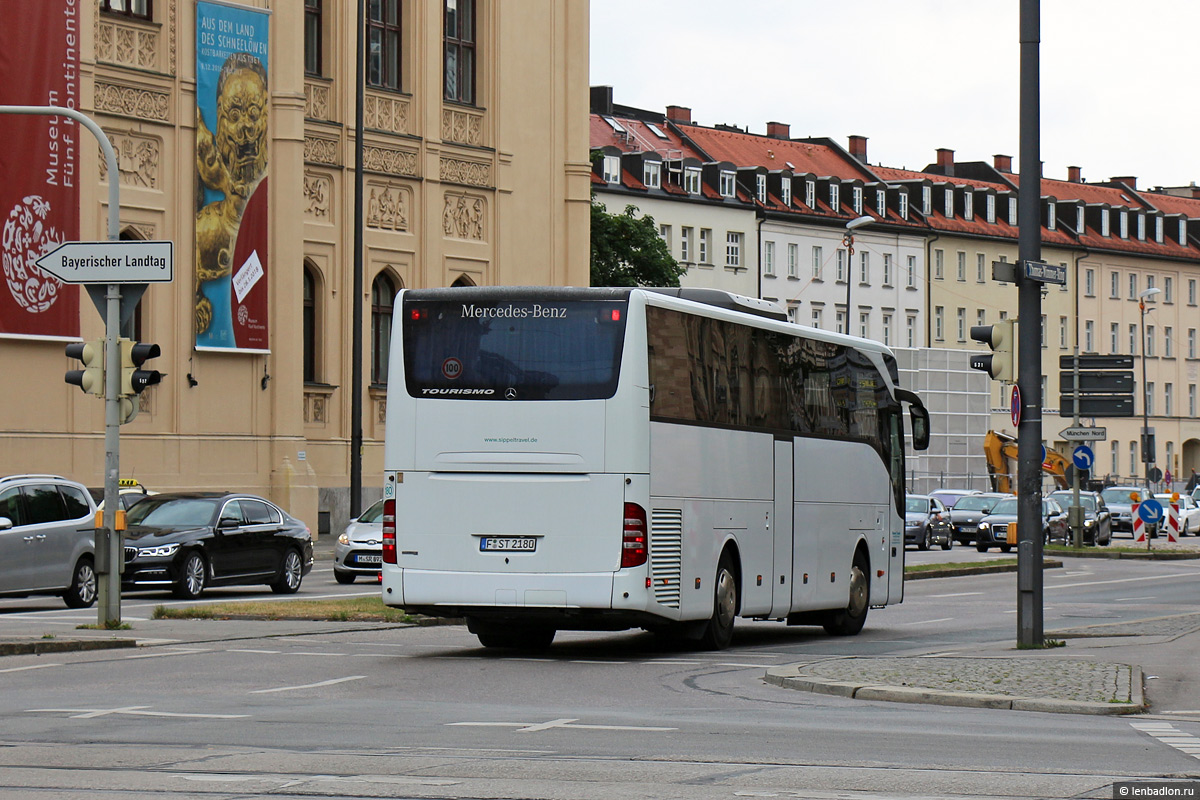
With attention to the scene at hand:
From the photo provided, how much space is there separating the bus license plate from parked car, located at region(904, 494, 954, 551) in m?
36.4

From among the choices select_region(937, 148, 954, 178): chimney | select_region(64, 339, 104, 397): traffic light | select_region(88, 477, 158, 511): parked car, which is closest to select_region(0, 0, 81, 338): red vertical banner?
select_region(88, 477, 158, 511): parked car

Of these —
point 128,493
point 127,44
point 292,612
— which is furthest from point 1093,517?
point 292,612

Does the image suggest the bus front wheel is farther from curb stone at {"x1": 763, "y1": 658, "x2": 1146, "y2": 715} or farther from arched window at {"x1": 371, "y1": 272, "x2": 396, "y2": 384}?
arched window at {"x1": 371, "y1": 272, "x2": 396, "y2": 384}

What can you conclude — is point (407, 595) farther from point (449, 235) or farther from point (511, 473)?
point (449, 235)

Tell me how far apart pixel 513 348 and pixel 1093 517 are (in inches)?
1699

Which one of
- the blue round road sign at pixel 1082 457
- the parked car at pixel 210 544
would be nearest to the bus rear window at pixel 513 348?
the parked car at pixel 210 544

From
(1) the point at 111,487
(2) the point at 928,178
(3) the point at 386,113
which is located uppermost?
(2) the point at 928,178

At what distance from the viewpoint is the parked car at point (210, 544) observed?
2811 centimetres

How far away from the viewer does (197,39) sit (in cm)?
4450

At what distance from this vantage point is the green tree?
75.2 meters

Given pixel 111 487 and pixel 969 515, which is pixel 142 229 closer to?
pixel 111 487

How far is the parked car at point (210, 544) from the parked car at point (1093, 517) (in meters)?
31.9

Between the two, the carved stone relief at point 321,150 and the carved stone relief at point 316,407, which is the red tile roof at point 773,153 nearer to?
the carved stone relief at point 321,150

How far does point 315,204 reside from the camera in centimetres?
4888
